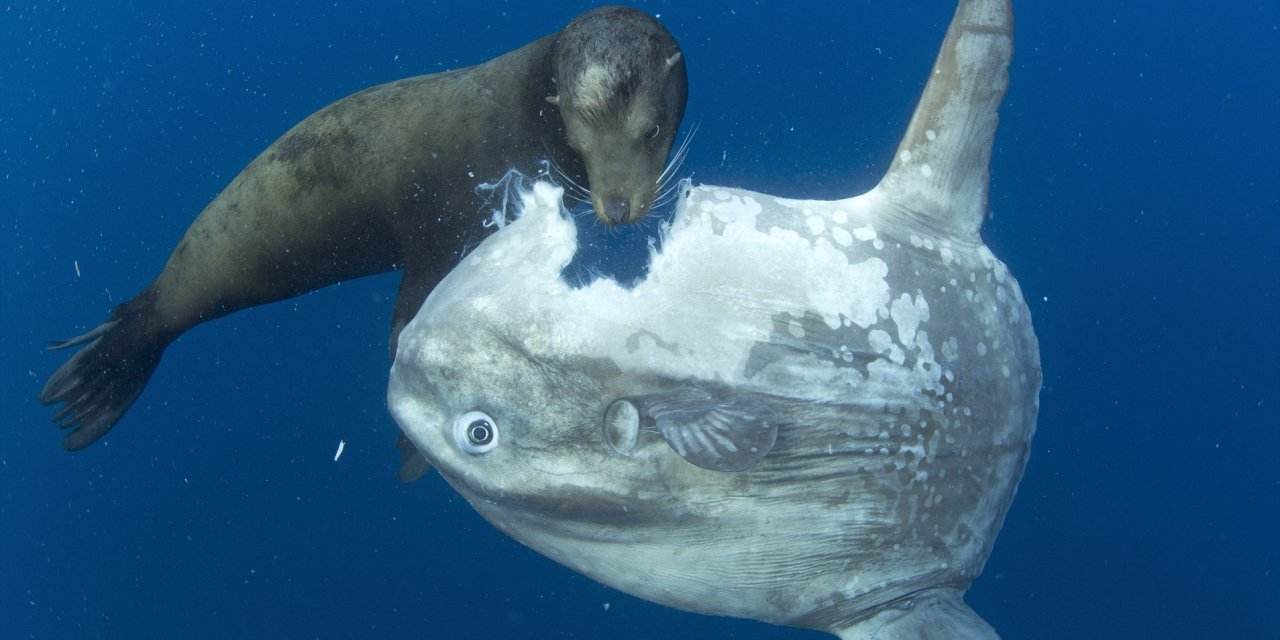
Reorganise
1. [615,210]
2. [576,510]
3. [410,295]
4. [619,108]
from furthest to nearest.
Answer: [410,295], [619,108], [615,210], [576,510]

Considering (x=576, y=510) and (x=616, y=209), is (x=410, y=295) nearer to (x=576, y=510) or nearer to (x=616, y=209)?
(x=616, y=209)

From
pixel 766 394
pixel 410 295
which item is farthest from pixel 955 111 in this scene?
pixel 410 295

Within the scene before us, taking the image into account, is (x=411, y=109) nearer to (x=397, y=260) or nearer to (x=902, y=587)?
(x=397, y=260)

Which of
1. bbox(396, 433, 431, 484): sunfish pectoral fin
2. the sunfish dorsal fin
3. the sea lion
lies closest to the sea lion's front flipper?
the sea lion

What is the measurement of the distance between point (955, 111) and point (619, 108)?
125 centimetres

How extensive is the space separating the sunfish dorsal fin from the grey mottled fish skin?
10 millimetres

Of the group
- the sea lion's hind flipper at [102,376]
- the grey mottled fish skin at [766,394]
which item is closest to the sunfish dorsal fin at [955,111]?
the grey mottled fish skin at [766,394]

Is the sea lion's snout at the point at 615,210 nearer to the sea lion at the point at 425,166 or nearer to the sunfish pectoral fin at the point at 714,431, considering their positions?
the sea lion at the point at 425,166

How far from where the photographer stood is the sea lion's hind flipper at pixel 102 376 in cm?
554

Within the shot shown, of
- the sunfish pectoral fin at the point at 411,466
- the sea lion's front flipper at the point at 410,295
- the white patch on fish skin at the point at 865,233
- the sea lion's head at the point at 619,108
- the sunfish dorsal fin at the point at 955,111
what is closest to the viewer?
the white patch on fish skin at the point at 865,233

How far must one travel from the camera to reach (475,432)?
274 centimetres

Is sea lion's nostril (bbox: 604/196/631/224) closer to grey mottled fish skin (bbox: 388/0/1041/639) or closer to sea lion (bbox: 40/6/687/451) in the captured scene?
sea lion (bbox: 40/6/687/451)

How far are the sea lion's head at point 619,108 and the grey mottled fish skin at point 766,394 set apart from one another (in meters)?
0.77

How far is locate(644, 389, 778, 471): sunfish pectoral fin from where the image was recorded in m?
2.54
